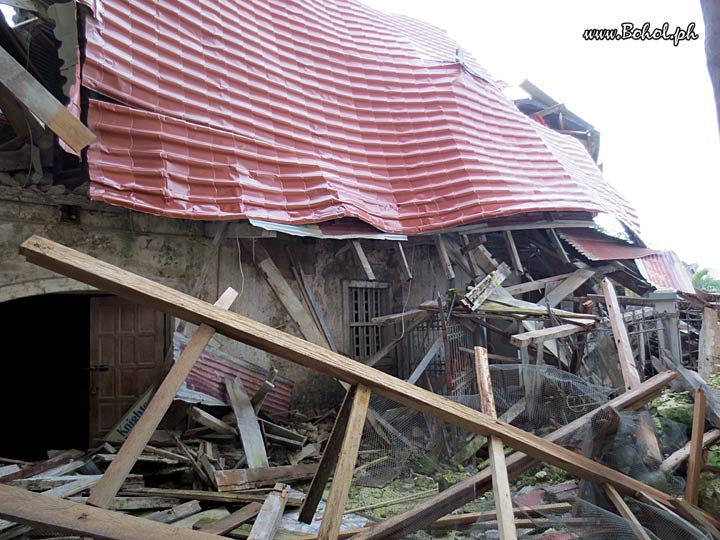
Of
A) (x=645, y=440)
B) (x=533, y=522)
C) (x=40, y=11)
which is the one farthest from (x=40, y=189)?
(x=645, y=440)

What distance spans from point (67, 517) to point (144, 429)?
1.19 ft

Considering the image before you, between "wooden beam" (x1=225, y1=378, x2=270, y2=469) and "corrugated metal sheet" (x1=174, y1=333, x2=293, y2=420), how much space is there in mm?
133

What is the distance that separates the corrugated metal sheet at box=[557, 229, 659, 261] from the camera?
32.0ft

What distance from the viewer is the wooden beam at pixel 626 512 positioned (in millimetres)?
2566

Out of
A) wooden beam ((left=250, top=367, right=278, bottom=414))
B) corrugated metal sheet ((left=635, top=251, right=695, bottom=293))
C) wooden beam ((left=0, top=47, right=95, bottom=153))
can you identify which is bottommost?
wooden beam ((left=250, top=367, right=278, bottom=414))

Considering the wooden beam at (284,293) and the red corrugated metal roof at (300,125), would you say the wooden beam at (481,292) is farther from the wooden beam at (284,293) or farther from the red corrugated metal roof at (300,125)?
the wooden beam at (284,293)

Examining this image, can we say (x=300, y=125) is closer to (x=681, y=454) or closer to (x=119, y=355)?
(x=119, y=355)

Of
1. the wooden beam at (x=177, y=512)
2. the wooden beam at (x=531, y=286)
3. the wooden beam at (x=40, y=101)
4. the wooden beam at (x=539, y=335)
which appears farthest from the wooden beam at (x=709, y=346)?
the wooden beam at (x=40, y=101)

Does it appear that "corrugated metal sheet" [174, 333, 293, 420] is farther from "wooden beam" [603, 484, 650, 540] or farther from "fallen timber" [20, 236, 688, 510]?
"wooden beam" [603, 484, 650, 540]

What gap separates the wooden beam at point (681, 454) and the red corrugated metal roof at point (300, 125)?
16.2 ft

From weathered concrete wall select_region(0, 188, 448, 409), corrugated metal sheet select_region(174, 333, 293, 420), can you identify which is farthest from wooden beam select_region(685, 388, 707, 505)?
weathered concrete wall select_region(0, 188, 448, 409)

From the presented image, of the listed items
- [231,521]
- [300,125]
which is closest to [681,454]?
[231,521]

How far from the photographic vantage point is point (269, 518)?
3.48 m

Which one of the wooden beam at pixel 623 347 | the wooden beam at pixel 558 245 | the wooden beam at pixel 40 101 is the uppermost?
the wooden beam at pixel 40 101
